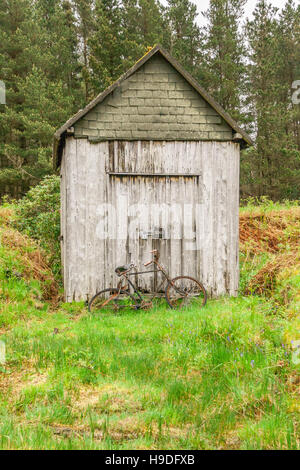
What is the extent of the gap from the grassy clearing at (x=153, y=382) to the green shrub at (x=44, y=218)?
4.59 meters

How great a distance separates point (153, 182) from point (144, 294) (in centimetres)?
245

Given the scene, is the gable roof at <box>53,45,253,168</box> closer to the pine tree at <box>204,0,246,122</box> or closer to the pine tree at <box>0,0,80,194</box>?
the pine tree at <box>0,0,80,194</box>

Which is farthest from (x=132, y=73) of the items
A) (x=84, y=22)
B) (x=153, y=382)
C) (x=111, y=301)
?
(x=84, y=22)

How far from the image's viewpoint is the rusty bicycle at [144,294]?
323 inches

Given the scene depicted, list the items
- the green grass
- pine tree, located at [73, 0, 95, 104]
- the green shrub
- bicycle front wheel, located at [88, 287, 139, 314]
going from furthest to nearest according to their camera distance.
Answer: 1. pine tree, located at [73, 0, 95, 104]
2. the green shrub
3. bicycle front wheel, located at [88, 287, 139, 314]
4. the green grass

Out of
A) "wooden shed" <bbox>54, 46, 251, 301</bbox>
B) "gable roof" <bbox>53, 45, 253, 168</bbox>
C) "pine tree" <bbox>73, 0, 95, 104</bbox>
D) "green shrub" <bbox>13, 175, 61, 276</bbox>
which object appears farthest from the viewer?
"pine tree" <bbox>73, 0, 95, 104</bbox>

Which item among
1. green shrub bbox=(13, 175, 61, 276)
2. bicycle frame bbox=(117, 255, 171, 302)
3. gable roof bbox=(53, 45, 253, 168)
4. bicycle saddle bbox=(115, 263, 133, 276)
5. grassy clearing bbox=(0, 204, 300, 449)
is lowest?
grassy clearing bbox=(0, 204, 300, 449)

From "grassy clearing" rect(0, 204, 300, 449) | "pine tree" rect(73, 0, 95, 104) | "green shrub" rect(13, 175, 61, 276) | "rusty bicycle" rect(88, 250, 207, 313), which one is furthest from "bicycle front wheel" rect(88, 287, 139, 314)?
"pine tree" rect(73, 0, 95, 104)

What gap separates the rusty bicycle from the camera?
8.20m

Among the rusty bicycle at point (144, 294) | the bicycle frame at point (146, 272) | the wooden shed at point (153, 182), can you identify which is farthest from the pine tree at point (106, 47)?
the rusty bicycle at point (144, 294)

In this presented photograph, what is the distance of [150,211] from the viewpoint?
885 centimetres

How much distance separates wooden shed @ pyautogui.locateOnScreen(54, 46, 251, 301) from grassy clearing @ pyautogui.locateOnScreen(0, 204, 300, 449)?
66.4 inches

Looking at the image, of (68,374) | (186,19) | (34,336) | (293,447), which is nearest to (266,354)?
(293,447)

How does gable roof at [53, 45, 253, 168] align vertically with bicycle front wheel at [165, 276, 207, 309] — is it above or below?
above
